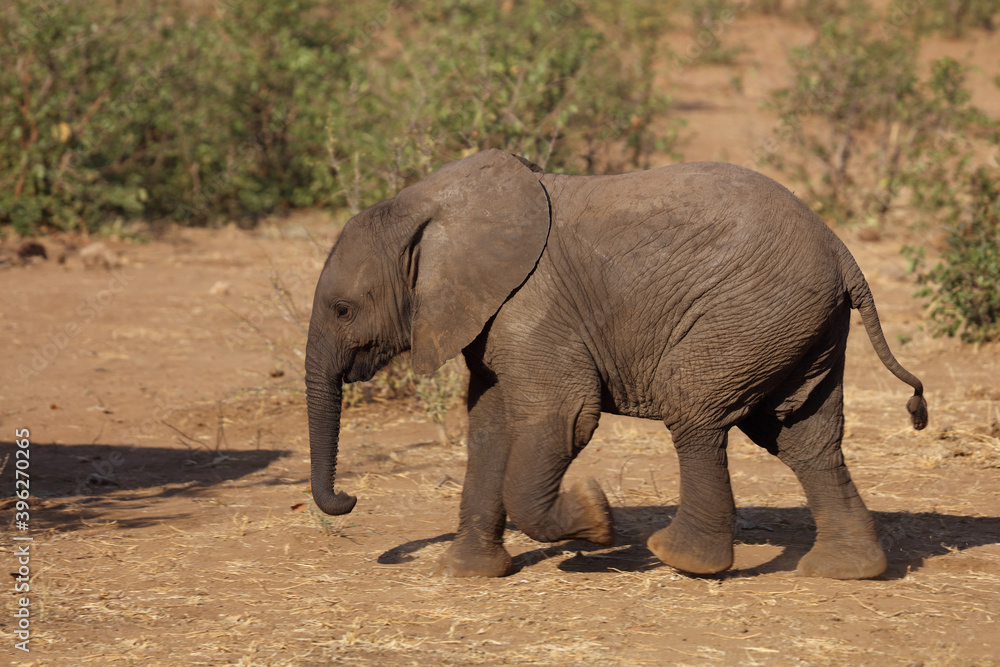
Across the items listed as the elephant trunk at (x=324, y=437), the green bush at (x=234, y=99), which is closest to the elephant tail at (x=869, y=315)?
the elephant trunk at (x=324, y=437)

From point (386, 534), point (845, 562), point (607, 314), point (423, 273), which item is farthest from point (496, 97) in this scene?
point (845, 562)

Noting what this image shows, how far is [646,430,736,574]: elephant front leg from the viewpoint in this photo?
4711 millimetres

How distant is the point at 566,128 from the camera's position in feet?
39.3

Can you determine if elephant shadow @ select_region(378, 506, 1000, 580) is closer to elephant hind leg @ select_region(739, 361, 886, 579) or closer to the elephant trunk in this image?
elephant hind leg @ select_region(739, 361, 886, 579)

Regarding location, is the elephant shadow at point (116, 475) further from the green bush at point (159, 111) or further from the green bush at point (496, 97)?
the green bush at point (159, 111)

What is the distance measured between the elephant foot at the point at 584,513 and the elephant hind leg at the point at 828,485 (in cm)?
81

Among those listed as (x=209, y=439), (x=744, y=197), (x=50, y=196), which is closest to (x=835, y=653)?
(x=744, y=197)

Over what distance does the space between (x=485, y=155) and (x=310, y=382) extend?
125 centimetres

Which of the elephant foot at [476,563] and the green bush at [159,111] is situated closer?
the elephant foot at [476,563]

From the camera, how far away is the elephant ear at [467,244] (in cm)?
465

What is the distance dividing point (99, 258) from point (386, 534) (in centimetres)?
787

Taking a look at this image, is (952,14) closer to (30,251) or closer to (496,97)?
(496,97)

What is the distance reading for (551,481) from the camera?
466 centimetres

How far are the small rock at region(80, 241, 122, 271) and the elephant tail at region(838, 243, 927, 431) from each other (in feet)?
31.2
